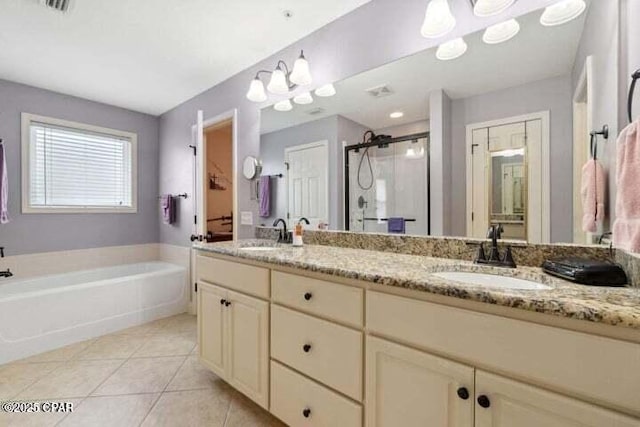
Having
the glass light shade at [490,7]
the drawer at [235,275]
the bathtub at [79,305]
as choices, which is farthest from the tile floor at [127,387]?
the glass light shade at [490,7]

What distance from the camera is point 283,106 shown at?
229cm

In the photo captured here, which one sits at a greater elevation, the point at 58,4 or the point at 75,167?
the point at 58,4

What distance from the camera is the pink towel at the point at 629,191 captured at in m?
0.73

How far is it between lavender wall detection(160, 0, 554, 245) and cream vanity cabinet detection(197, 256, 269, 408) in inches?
33.5

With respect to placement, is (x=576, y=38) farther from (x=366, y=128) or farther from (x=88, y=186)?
(x=88, y=186)

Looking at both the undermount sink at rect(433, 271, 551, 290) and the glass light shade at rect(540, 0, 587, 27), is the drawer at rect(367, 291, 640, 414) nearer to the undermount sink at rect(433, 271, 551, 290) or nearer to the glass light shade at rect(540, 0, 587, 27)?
the undermount sink at rect(433, 271, 551, 290)

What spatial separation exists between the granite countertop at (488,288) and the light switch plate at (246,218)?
110 cm

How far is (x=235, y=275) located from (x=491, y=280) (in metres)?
1.24

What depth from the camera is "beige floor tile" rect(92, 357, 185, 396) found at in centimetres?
183

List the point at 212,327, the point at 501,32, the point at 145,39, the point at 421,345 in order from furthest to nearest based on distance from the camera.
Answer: the point at 145,39
the point at 212,327
the point at 501,32
the point at 421,345

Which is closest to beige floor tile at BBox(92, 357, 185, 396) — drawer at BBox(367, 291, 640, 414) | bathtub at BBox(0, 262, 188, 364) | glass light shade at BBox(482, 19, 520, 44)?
bathtub at BBox(0, 262, 188, 364)

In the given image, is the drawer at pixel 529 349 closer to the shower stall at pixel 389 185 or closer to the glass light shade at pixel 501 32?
the shower stall at pixel 389 185

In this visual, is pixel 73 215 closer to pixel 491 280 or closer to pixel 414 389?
pixel 414 389

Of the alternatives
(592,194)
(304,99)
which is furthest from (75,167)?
(592,194)
